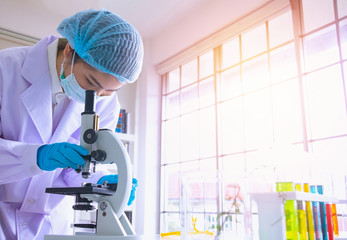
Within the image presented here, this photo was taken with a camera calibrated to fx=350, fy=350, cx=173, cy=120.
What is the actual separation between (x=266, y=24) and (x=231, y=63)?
50 centimetres

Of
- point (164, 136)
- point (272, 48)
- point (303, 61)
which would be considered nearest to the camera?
point (303, 61)

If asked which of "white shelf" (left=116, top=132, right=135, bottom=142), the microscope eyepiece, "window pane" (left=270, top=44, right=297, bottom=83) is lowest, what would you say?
the microscope eyepiece

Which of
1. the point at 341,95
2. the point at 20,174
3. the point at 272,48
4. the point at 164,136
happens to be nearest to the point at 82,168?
the point at 20,174

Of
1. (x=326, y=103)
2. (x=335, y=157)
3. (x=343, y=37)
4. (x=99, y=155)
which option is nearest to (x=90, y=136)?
(x=99, y=155)

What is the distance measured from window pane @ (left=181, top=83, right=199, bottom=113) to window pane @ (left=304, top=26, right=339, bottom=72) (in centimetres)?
132

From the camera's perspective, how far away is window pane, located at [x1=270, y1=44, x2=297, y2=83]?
110 inches

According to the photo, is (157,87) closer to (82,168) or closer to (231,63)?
(231,63)

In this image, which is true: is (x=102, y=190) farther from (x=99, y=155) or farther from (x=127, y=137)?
(x=127, y=137)

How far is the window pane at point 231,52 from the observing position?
3293 mm

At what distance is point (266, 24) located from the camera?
3.01 meters

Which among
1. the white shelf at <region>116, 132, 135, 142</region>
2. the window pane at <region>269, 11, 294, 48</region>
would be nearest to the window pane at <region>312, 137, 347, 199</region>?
the window pane at <region>269, 11, 294, 48</region>

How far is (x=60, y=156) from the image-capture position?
115 centimetres

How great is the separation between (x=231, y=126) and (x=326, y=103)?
95cm

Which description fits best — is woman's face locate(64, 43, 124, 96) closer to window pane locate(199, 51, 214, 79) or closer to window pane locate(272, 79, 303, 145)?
window pane locate(272, 79, 303, 145)
